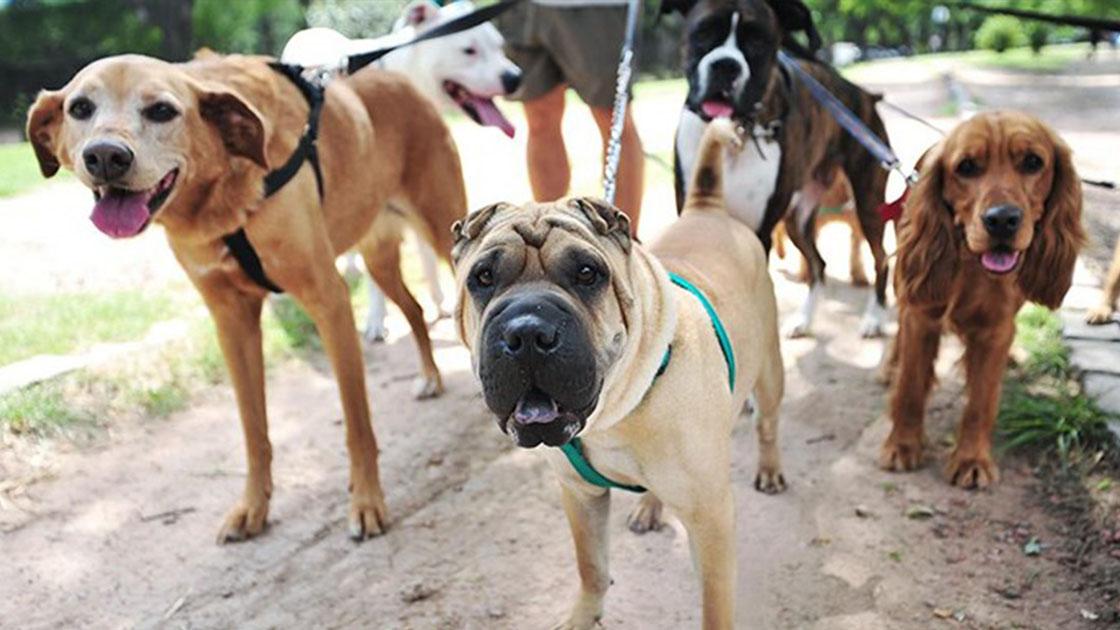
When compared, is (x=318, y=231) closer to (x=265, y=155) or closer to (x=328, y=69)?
(x=265, y=155)

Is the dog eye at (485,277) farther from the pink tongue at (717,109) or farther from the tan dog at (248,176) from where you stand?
the pink tongue at (717,109)

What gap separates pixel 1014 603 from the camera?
2807 mm

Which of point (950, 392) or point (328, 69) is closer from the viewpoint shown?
point (328, 69)

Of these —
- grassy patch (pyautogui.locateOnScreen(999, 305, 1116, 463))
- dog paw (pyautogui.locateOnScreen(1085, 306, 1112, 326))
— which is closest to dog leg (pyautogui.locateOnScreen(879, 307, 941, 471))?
grassy patch (pyautogui.locateOnScreen(999, 305, 1116, 463))

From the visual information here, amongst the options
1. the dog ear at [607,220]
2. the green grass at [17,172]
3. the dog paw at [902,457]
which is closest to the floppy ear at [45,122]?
the dog ear at [607,220]

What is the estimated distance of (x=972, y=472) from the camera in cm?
346

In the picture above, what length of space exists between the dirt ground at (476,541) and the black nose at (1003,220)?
0.97 m

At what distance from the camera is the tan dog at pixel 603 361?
1833mm

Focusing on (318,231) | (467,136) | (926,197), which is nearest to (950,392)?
(926,197)

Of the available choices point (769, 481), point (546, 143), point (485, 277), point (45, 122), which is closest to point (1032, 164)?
point (769, 481)

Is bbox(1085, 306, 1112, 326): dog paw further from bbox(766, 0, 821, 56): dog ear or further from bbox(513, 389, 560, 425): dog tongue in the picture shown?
bbox(513, 389, 560, 425): dog tongue

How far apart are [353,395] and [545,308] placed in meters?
1.71

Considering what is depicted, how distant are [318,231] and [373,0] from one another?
870 inches

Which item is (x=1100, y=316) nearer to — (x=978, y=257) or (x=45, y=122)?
(x=978, y=257)
